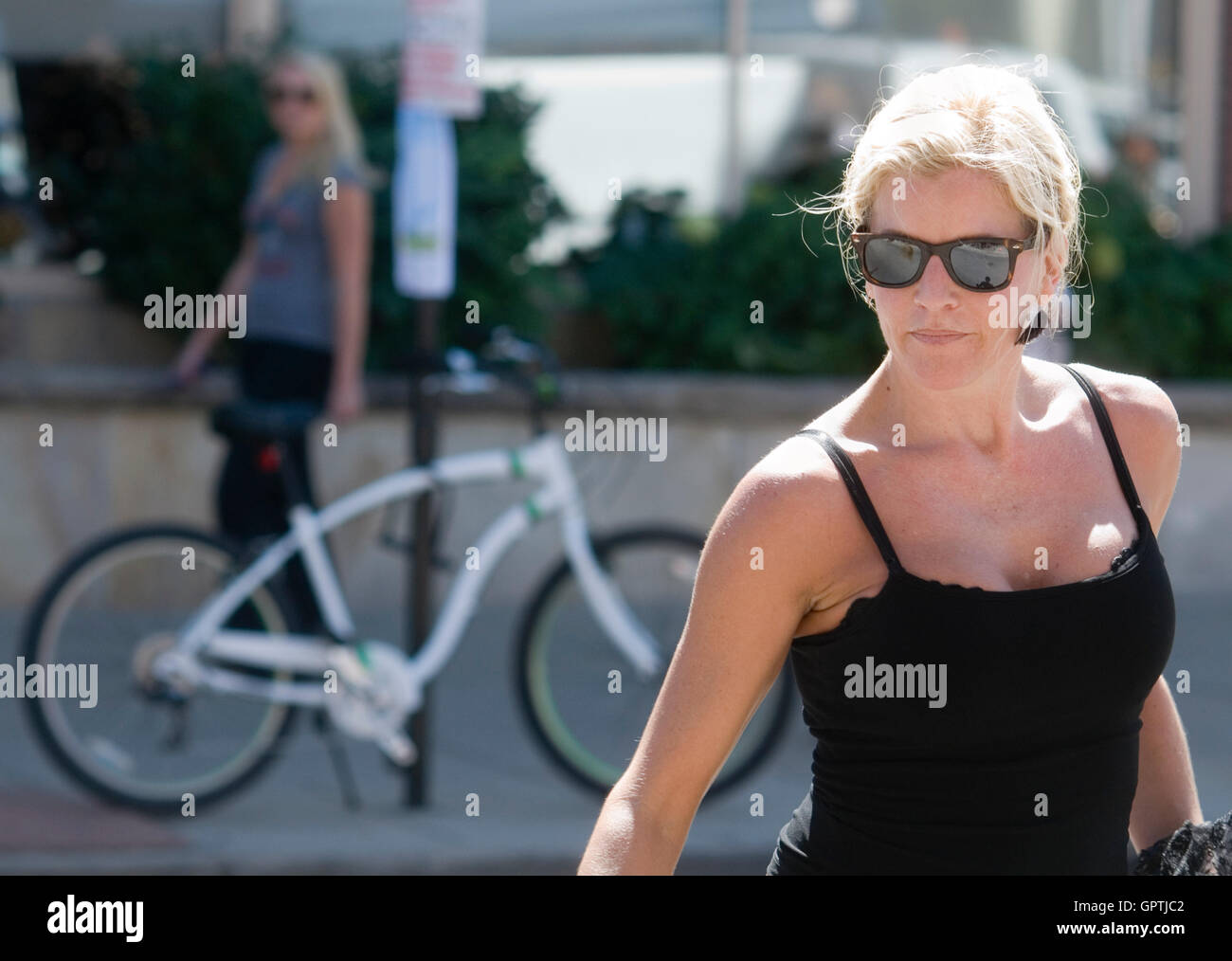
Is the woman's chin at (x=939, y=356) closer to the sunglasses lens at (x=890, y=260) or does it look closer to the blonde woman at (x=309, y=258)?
the sunglasses lens at (x=890, y=260)

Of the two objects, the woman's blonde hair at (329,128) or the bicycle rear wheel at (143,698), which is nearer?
the bicycle rear wheel at (143,698)

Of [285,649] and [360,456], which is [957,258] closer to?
[285,649]

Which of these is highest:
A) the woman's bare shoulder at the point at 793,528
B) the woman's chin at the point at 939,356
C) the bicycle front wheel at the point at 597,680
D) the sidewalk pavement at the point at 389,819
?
the woman's chin at the point at 939,356

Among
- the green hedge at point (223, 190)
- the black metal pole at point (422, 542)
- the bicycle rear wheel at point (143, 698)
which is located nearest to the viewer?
the bicycle rear wheel at point (143, 698)

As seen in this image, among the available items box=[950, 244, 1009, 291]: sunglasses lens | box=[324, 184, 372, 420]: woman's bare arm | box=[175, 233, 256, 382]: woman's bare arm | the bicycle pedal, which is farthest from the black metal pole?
box=[950, 244, 1009, 291]: sunglasses lens

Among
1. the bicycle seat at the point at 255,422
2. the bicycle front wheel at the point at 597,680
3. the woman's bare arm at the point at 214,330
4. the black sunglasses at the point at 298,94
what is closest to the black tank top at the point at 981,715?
the bicycle front wheel at the point at 597,680

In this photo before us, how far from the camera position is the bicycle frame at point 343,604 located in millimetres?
5180

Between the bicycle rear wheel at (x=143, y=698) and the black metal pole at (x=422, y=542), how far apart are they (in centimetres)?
40

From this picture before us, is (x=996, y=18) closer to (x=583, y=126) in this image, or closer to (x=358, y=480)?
(x=583, y=126)

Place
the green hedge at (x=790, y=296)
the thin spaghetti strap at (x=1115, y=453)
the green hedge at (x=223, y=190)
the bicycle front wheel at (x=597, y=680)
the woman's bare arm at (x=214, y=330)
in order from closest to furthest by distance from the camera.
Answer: the thin spaghetti strap at (x=1115, y=453) < the bicycle front wheel at (x=597, y=680) < the woman's bare arm at (x=214, y=330) < the green hedge at (x=223, y=190) < the green hedge at (x=790, y=296)

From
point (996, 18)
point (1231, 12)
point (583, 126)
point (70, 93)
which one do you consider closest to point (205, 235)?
point (70, 93)

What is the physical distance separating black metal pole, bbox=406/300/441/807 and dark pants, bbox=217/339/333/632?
340 millimetres

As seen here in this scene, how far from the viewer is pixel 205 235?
326 inches
